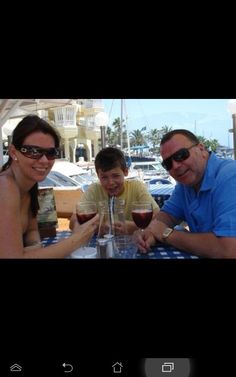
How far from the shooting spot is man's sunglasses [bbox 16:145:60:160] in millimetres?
821

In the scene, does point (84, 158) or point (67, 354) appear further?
point (84, 158)

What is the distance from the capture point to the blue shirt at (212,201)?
36.3 inches

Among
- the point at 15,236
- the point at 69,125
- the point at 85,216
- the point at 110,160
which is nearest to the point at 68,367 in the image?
the point at 15,236

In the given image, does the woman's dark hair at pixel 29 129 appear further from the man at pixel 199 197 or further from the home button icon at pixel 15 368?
the home button icon at pixel 15 368

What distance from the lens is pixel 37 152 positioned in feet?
2.70

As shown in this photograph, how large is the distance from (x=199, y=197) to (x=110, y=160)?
60 cm

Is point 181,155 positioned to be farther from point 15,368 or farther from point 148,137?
point 15,368

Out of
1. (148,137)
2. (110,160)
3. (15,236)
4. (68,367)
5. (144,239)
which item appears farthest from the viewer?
(110,160)

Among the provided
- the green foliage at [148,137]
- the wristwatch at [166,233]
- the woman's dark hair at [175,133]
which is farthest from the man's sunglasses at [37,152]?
the wristwatch at [166,233]

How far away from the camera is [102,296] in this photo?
0.48m

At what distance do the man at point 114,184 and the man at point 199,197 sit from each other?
406 millimetres

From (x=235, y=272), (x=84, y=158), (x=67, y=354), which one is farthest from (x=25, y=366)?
(x=84, y=158)
